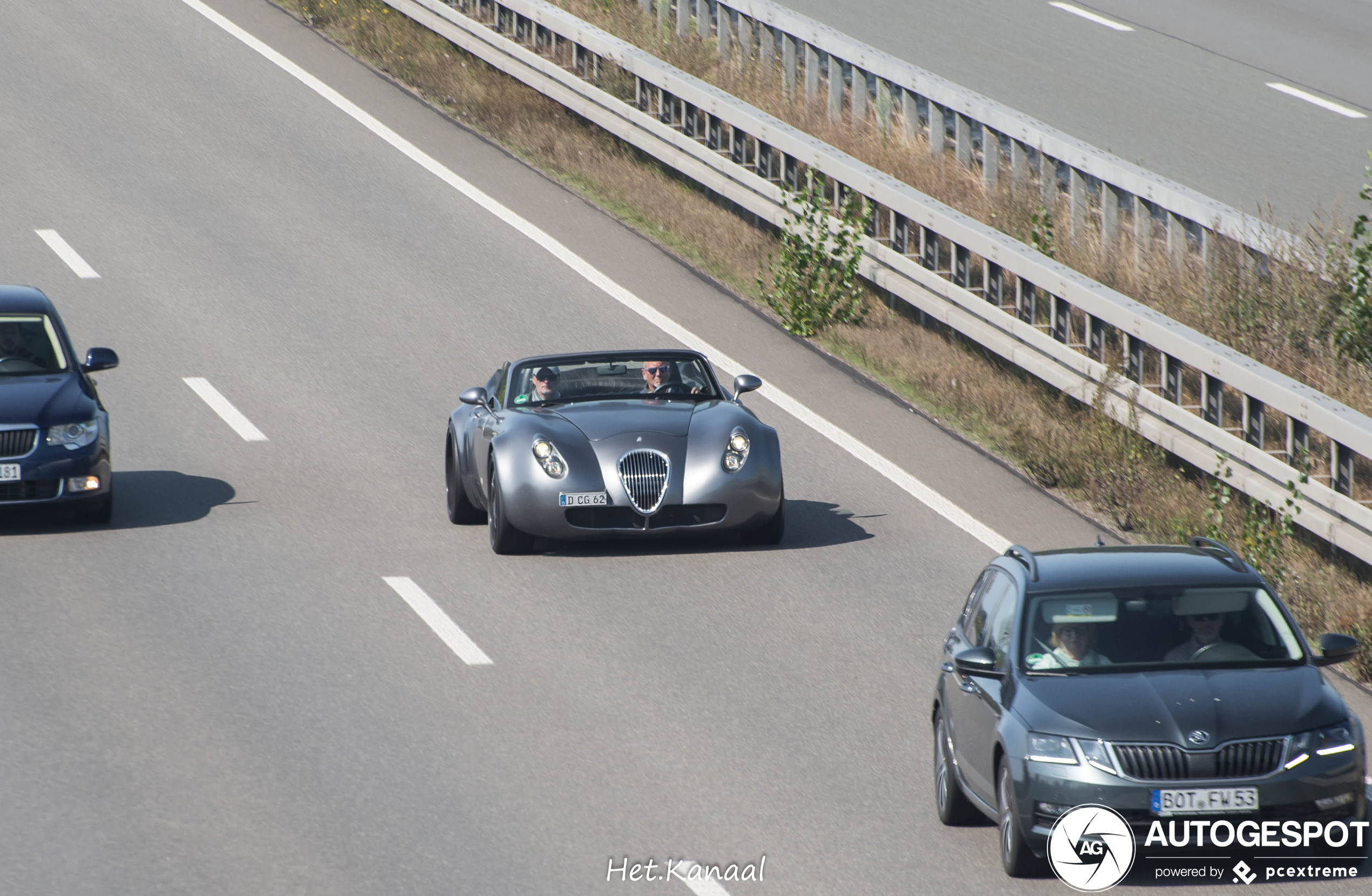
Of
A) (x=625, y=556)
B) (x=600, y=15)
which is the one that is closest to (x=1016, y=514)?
(x=625, y=556)

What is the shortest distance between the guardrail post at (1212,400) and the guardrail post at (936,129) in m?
6.85


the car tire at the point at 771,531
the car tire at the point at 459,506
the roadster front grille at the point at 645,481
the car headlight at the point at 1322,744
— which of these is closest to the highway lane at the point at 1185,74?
the car tire at the point at 771,531

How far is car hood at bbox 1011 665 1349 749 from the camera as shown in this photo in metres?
8.03

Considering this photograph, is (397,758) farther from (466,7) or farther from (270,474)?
(466,7)

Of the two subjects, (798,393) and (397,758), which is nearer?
(397,758)

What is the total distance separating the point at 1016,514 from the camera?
14969mm

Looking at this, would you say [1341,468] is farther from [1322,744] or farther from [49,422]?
[49,422]

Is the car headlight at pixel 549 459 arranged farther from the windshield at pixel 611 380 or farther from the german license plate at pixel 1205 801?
the german license plate at pixel 1205 801

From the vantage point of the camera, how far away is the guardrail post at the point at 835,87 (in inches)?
871

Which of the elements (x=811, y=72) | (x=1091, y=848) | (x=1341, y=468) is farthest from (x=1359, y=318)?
(x=811, y=72)

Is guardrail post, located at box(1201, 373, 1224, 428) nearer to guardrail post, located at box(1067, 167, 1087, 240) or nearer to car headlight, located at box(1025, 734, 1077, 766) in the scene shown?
guardrail post, located at box(1067, 167, 1087, 240)

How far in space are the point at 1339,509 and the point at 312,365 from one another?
386 inches

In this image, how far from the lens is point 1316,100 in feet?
80.4

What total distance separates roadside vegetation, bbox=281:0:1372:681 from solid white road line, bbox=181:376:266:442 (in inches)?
201
